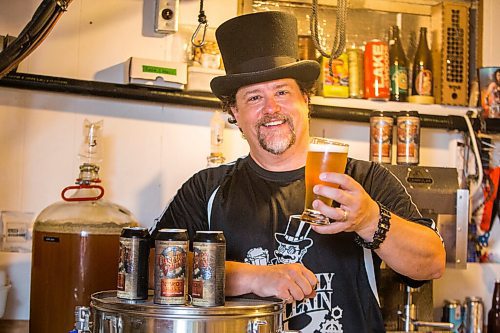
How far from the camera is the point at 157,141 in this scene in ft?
11.1

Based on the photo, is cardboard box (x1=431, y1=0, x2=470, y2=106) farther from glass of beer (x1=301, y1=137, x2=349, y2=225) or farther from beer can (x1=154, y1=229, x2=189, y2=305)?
beer can (x1=154, y1=229, x2=189, y2=305)

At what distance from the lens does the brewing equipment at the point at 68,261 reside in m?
2.79

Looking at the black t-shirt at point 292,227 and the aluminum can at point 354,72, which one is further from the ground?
the aluminum can at point 354,72

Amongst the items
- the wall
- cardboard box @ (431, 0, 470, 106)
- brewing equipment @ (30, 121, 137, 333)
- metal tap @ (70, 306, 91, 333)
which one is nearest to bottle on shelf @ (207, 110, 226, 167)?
the wall

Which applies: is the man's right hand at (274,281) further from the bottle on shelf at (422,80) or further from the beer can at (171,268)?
the bottle on shelf at (422,80)

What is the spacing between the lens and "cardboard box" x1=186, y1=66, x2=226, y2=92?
3.34 m

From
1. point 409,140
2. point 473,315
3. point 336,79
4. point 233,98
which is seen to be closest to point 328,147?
point 233,98

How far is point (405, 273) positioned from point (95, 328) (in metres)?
0.97

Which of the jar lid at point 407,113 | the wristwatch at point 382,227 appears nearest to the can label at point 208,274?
the wristwatch at point 382,227

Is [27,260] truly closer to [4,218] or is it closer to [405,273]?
[4,218]

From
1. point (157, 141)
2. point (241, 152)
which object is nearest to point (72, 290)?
point (157, 141)

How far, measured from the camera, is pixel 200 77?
3.34m

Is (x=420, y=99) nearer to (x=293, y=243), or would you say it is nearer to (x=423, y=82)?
(x=423, y=82)

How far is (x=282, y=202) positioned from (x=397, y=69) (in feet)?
4.82
